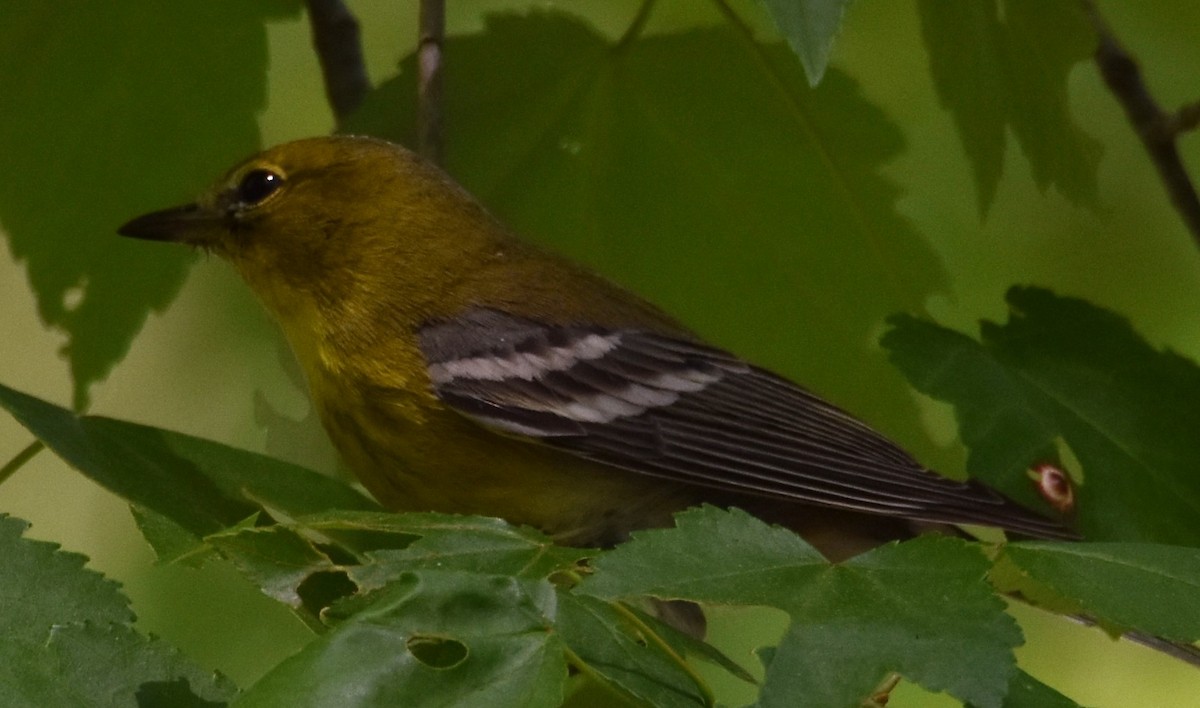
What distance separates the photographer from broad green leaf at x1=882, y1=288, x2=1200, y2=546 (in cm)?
187

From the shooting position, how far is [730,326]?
7.81 ft

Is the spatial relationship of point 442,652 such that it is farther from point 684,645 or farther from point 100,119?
point 100,119

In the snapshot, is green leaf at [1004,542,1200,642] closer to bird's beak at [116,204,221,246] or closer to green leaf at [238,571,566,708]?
green leaf at [238,571,566,708]

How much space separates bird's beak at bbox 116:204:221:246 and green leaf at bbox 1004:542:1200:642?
1300 millimetres

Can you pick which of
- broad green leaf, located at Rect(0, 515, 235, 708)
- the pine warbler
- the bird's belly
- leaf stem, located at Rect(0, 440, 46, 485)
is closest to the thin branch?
the pine warbler

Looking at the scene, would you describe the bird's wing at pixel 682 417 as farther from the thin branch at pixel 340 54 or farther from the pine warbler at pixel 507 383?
the thin branch at pixel 340 54

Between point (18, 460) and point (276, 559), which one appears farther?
point (18, 460)

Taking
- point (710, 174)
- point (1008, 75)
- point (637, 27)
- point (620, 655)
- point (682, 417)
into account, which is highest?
point (637, 27)

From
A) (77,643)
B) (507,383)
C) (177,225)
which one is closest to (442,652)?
(77,643)

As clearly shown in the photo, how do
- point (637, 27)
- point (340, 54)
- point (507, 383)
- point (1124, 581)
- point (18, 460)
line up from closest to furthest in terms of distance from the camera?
point (1124, 581) < point (18, 460) < point (507, 383) < point (637, 27) < point (340, 54)

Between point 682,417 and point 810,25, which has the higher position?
point 810,25

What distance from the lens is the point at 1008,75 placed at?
2025mm

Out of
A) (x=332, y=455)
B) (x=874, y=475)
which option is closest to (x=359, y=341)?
(x=332, y=455)

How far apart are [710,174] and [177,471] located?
1067 millimetres
